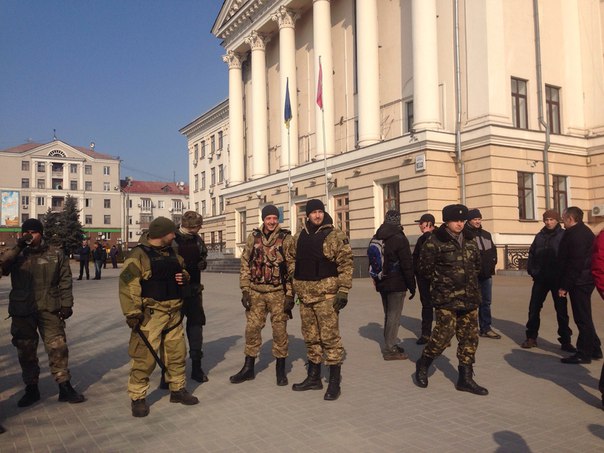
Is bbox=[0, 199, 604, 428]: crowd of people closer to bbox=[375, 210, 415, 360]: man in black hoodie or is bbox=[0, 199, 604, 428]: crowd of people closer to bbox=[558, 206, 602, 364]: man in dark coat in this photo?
bbox=[558, 206, 602, 364]: man in dark coat

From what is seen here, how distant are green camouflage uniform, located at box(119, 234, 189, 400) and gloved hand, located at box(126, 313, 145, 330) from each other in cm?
3

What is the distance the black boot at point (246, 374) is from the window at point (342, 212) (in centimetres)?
2179

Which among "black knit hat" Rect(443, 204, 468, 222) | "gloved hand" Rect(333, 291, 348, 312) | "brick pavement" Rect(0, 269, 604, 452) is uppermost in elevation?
"black knit hat" Rect(443, 204, 468, 222)

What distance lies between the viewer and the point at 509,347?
7699 mm

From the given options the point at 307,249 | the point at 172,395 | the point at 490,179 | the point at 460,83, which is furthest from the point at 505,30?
the point at 172,395

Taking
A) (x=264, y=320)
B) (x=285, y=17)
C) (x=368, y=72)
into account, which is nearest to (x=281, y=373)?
(x=264, y=320)

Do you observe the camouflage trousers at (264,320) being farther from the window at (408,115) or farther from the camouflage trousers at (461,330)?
the window at (408,115)

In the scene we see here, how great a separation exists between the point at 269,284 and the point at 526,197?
20.1 metres

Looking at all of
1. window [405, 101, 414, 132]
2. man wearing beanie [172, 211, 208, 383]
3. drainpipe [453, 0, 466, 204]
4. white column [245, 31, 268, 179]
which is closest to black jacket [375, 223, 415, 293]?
man wearing beanie [172, 211, 208, 383]

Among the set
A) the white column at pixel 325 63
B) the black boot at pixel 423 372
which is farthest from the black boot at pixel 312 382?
the white column at pixel 325 63

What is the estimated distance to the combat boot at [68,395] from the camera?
539cm

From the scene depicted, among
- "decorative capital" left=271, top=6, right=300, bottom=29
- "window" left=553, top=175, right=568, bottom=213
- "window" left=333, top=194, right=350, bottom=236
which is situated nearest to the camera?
"window" left=553, top=175, right=568, bottom=213

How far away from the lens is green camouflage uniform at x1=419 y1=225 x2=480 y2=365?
213 inches

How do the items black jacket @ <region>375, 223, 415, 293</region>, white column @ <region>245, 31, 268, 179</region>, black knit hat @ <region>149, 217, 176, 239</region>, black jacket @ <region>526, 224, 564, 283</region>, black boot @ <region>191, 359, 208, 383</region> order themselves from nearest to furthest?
black knit hat @ <region>149, 217, 176, 239</region> → black boot @ <region>191, 359, 208, 383</region> → black jacket @ <region>375, 223, 415, 293</region> → black jacket @ <region>526, 224, 564, 283</region> → white column @ <region>245, 31, 268, 179</region>
